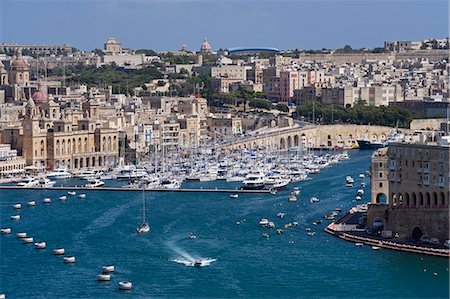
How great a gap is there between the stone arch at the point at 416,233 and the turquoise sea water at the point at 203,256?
773 mm

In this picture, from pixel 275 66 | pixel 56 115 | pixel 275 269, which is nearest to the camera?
pixel 275 269

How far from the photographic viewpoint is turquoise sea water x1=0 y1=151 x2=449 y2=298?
18578 millimetres

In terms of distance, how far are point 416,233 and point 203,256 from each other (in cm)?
313

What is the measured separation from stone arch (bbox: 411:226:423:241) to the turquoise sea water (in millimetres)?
773

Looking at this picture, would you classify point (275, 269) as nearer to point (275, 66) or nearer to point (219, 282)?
point (219, 282)

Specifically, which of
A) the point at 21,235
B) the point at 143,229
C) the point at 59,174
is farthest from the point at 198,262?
the point at 59,174

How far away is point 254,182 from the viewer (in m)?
28.9

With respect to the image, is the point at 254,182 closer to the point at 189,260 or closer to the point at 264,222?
the point at 264,222

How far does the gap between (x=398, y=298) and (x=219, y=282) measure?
243 cm

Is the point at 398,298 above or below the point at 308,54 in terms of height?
below

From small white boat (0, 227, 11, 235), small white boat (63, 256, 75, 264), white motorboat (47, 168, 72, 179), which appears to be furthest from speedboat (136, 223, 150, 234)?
white motorboat (47, 168, 72, 179)

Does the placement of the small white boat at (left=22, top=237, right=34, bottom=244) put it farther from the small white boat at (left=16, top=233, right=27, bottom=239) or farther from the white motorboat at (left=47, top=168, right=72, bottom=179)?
the white motorboat at (left=47, top=168, right=72, bottom=179)

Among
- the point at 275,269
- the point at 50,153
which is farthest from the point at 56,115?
the point at 275,269

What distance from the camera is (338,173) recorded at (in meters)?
32.4
